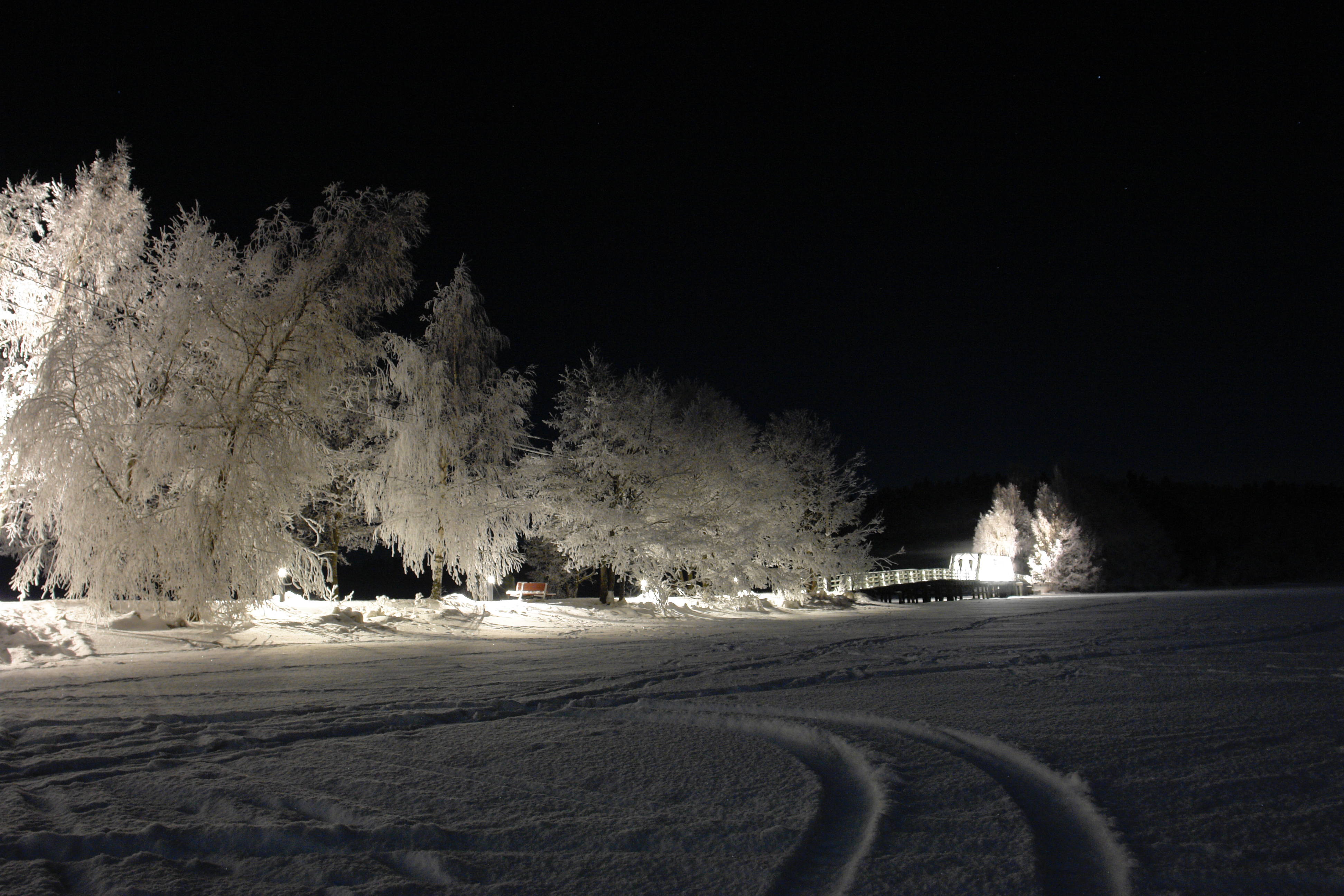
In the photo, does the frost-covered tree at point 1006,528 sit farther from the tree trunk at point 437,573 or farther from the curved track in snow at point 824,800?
the curved track in snow at point 824,800

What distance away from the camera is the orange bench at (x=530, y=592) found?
25.2m

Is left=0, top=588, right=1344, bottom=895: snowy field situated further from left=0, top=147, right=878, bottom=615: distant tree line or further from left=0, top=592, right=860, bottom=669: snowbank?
left=0, top=147, right=878, bottom=615: distant tree line

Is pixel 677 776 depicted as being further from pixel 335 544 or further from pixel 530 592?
pixel 530 592

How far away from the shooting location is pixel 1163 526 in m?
66.5

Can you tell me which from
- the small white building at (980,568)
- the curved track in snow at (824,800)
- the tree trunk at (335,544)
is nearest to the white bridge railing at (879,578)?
the small white building at (980,568)

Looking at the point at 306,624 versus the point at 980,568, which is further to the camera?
the point at 980,568

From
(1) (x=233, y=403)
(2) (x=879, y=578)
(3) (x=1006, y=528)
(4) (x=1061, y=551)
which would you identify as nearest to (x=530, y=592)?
(1) (x=233, y=403)

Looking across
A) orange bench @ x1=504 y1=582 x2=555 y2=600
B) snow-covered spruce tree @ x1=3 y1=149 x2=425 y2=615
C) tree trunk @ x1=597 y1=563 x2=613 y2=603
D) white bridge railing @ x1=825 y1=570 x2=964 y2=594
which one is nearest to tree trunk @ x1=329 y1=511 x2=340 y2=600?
snow-covered spruce tree @ x1=3 y1=149 x2=425 y2=615

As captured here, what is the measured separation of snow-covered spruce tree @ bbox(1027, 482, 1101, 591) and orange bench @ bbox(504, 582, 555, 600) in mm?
35232

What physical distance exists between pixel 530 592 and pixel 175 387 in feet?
51.6

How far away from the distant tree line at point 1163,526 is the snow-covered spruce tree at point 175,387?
4911cm

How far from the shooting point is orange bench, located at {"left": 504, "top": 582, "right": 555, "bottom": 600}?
82.6ft

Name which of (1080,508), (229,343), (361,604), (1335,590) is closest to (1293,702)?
(229,343)

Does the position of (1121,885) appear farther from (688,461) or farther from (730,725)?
(688,461)
